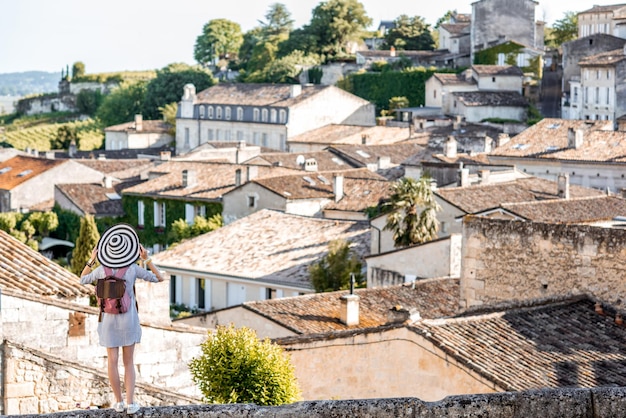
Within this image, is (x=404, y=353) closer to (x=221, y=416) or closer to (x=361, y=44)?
(x=221, y=416)

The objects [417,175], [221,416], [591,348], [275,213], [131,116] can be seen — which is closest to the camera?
[221,416]

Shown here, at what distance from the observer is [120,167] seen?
69.2m

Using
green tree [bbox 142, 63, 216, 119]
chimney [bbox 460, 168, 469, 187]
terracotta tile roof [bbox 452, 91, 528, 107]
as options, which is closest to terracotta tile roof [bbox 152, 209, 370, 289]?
chimney [bbox 460, 168, 469, 187]

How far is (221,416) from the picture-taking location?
292 inches

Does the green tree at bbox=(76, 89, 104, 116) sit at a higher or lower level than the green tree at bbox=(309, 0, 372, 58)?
lower

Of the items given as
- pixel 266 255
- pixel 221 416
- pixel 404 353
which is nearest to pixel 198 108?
pixel 266 255

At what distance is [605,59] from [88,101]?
55.8 m

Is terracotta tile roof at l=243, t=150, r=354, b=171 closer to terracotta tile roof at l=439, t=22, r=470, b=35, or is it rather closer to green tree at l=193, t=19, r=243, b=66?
terracotta tile roof at l=439, t=22, r=470, b=35

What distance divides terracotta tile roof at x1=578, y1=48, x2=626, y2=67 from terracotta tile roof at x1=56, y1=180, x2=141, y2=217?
2607 centimetres

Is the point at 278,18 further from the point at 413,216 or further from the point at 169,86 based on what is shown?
the point at 413,216

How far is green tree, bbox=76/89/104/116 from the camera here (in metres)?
121

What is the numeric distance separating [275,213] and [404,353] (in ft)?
92.2

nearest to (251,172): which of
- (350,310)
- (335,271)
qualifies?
(335,271)

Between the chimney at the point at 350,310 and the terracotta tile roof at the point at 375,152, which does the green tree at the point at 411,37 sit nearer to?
the terracotta tile roof at the point at 375,152
